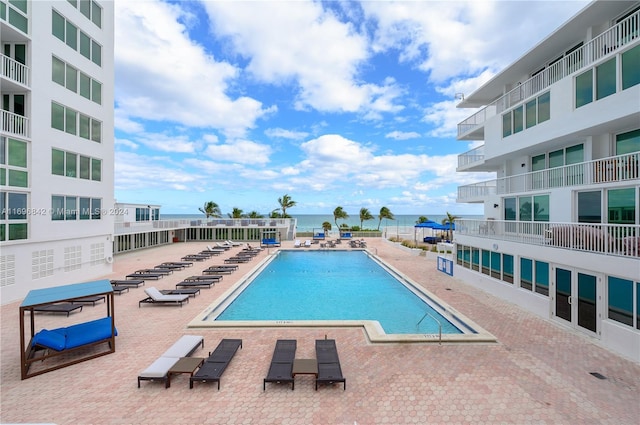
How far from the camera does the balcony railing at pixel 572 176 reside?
343 inches

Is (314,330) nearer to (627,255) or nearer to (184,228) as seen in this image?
(627,255)

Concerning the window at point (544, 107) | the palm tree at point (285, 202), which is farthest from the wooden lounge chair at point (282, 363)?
the palm tree at point (285, 202)

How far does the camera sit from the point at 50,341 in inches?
271

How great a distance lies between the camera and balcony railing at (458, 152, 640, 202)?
8703 millimetres

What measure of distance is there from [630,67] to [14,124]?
2302 cm

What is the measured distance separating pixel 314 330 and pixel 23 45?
17811 millimetres

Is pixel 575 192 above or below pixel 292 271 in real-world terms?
above

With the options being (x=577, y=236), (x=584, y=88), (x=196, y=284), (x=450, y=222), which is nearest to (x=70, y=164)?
(x=196, y=284)

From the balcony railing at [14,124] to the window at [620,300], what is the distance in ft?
73.1

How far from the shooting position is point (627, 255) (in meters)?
7.43

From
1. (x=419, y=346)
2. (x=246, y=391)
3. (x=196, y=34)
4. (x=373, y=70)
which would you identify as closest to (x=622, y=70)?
(x=419, y=346)

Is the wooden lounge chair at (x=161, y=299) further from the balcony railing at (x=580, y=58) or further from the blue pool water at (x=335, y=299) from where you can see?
the balcony railing at (x=580, y=58)

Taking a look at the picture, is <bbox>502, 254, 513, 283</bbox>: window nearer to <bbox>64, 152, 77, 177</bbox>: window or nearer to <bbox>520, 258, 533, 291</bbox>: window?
<bbox>520, 258, 533, 291</bbox>: window

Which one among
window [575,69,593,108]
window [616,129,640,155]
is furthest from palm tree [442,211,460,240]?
window [575,69,593,108]
